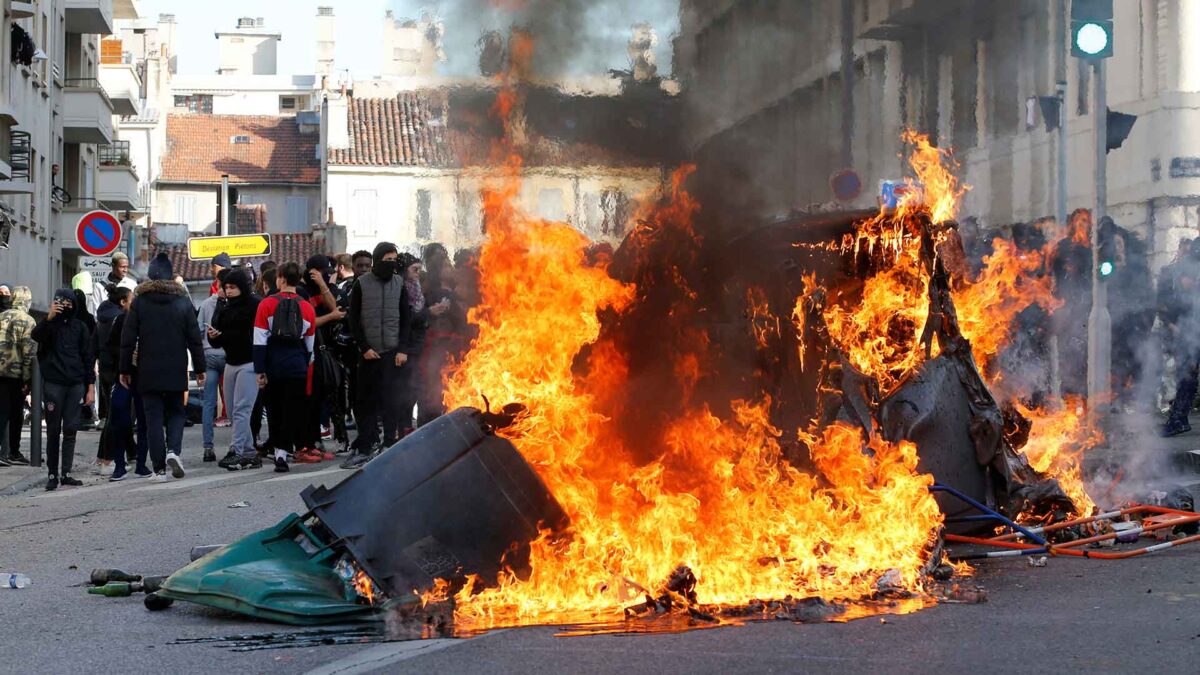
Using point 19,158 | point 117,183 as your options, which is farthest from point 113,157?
point 19,158

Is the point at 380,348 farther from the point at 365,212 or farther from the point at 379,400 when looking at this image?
the point at 365,212

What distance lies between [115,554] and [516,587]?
3.23 metres

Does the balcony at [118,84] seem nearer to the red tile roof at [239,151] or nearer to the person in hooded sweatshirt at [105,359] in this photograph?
the red tile roof at [239,151]

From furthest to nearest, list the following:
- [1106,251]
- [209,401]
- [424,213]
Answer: [209,401] < [1106,251] < [424,213]

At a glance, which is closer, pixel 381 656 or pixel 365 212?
pixel 381 656

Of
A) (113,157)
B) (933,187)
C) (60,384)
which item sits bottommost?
(60,384)

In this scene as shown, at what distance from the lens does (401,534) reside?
252 inches

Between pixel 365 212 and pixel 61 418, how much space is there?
5668mm

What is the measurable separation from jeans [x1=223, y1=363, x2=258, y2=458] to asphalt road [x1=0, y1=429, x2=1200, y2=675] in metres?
5.29

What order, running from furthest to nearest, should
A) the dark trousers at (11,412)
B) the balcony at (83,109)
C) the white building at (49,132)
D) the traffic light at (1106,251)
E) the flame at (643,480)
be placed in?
the balcony at (83,109) → the white building at (49,132) → the dark trousers at (11,412) → the traffic light at (1106,251) → the flame at (643,480)

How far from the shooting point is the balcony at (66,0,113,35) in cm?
4038

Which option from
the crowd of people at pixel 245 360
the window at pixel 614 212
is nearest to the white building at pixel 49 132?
the crowd of people at pixel 245 360

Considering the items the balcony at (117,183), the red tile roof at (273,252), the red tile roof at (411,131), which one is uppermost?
the balcony at (117,183)

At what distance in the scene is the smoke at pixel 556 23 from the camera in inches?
311
